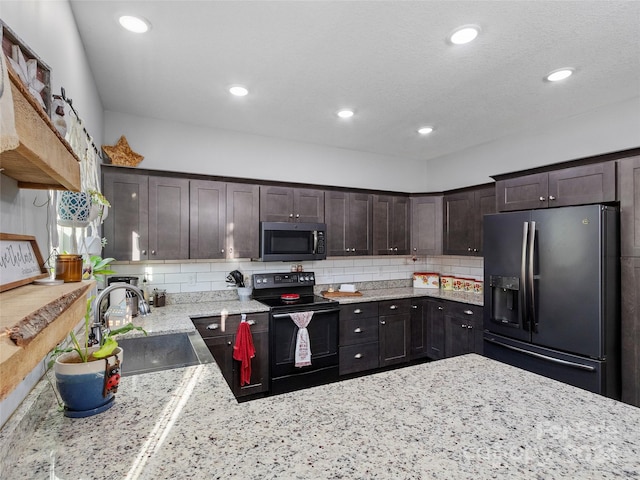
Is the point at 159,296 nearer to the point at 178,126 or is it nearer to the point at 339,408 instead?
the point at 178,126

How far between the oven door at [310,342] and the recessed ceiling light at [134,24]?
2354 mm

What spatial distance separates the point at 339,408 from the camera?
45.4 inches

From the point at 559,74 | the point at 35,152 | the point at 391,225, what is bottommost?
the point at 35,152

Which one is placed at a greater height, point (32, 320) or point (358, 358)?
point (32, 320)

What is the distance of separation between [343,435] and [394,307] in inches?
124

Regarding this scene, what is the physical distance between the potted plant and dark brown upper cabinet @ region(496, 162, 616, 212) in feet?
10.8

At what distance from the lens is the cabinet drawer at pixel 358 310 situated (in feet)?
12.2

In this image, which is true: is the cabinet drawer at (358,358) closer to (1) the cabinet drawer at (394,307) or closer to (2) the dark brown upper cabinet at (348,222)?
(1) the cabinet drawer at (394,307)

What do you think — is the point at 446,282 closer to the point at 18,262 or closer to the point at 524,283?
the point at 524,283

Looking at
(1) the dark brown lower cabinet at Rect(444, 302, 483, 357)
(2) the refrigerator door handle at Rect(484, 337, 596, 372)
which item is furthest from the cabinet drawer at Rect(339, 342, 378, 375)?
(2) the refrigerator door handle at Rect(484, 337, 596, 372)

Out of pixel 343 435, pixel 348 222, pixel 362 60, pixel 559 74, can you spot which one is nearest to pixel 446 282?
pixel 348 222

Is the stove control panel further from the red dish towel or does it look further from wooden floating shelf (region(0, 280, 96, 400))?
wooden floating shelf (region(0, 280, 96, 400))

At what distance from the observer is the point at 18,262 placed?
2.45 feet

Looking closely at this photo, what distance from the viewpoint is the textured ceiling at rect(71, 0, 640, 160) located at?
1.83m
